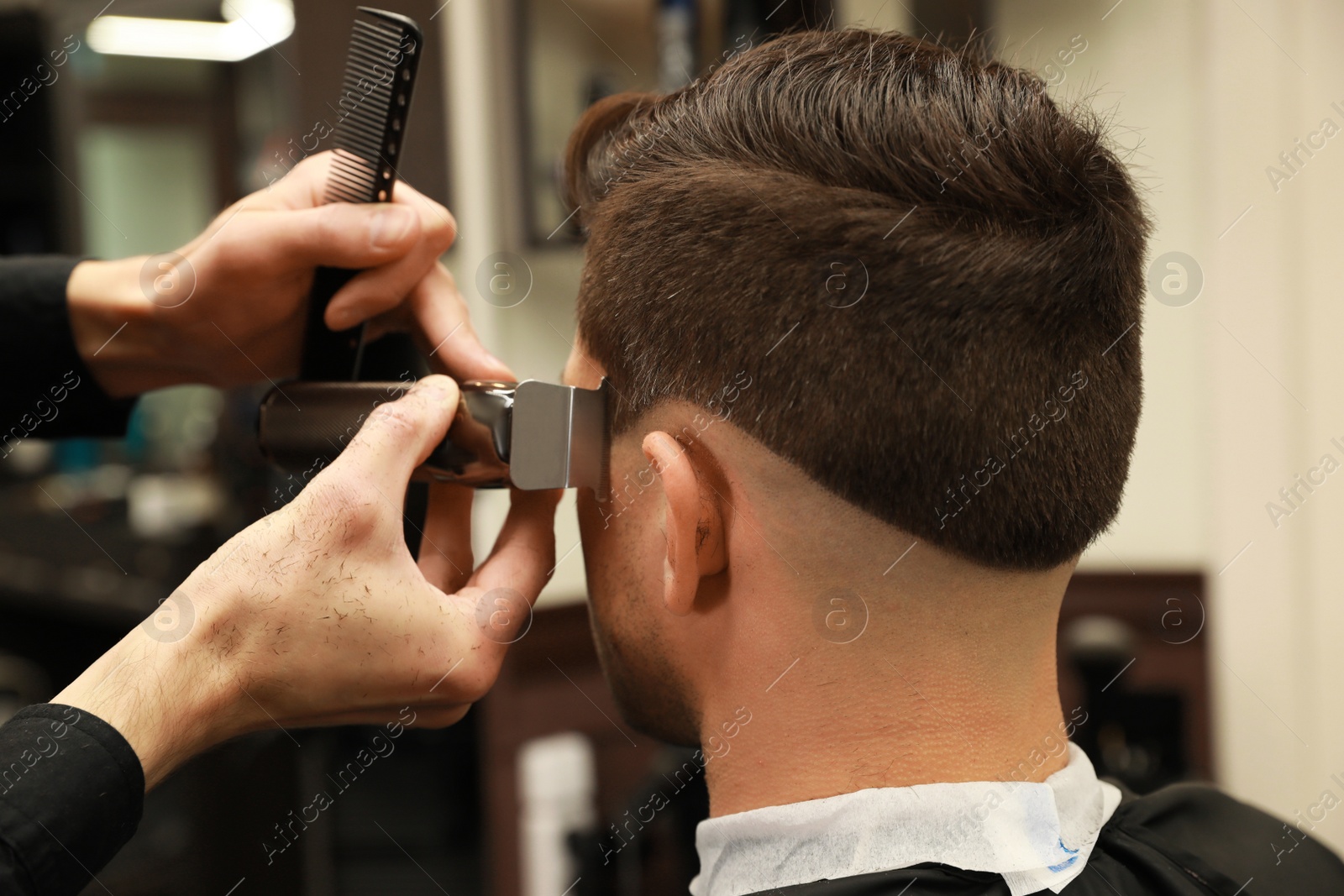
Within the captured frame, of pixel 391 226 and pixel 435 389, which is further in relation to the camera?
pixel 391 226

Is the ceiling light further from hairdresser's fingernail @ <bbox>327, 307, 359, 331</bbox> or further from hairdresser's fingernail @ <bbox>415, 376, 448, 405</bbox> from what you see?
hairdresser's fingernail @ <bbox>415, 376, 448, 405</bbox>

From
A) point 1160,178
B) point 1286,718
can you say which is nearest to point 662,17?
point 1160,178

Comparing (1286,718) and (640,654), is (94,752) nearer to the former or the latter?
(640,654)

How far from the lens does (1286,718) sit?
2.23 metres

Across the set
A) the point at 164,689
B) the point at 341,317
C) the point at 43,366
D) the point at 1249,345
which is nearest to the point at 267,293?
the point at 341,317

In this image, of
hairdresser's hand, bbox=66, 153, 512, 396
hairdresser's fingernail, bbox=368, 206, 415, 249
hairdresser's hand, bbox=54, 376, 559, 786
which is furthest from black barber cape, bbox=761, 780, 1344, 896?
hairdresser's fingernail, bbox=368, 206, 415, 249

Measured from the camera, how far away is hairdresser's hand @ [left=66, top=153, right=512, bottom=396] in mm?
1334

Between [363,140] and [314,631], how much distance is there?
63cm

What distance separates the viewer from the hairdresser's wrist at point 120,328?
150cm

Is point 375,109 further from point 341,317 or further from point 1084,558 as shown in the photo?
point 1084,558

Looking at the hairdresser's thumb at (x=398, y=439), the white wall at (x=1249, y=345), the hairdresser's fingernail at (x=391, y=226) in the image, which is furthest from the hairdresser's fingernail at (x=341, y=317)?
the white wall at (x=1249, y=345)

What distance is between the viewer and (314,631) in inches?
40.7

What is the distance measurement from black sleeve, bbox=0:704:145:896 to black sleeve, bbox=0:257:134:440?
767 mm

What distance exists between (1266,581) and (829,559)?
1.67 meters
